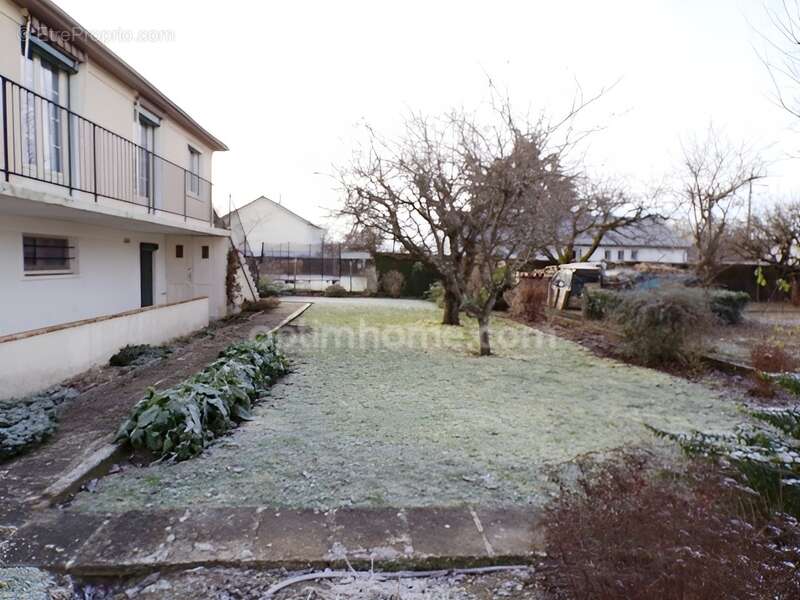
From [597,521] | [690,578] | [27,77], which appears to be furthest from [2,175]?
[690,578]

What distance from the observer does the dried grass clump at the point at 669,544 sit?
1743 millimetres

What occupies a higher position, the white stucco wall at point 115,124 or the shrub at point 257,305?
the white stucco wall at point 115,124

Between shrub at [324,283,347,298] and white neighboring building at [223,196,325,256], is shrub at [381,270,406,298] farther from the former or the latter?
white neighboring building at [223,196,325,256]

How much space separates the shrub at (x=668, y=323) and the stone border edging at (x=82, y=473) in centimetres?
752

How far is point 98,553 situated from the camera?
2766 mm

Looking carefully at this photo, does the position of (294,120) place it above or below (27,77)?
above

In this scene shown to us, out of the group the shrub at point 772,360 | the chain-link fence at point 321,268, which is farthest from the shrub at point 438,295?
the shrub at point 772,360

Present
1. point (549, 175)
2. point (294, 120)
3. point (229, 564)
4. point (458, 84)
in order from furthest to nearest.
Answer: point (294, 120), point (458, 84), point (549, 175), point (229, 564)

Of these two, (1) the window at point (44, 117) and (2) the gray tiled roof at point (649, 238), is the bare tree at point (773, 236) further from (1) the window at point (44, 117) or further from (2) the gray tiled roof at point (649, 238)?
(1) the window at point (44, 117)

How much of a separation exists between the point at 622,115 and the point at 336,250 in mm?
18981

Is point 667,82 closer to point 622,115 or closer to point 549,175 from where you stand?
point 622,115

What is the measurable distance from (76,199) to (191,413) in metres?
4.20

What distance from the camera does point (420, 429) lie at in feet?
16.2

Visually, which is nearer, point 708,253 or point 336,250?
point 708,253
